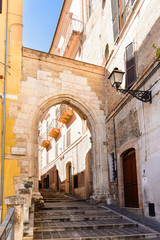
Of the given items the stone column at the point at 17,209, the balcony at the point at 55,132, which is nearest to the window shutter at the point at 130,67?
the stone column at the point at 17,209

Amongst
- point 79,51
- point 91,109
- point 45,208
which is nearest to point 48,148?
point 79,51

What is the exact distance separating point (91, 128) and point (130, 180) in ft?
10.8

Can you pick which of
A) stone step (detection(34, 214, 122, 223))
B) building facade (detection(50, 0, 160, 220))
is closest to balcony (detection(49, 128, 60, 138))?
building facade (detection(50, 0, 160, 220))

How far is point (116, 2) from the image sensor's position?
11.8 meters

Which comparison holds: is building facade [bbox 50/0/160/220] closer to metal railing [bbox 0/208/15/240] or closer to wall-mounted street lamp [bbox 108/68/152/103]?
wall-mounted street lamp [bbox 108/68/152/103]

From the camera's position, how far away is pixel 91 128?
11.9 meters

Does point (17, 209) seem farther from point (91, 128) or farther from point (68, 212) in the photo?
point (91, 128)

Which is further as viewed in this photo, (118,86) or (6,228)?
(118,86)

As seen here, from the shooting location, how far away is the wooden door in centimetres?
903

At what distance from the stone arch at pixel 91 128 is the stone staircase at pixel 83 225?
168 centimetres

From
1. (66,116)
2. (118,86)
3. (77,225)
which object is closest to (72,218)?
(77,225)

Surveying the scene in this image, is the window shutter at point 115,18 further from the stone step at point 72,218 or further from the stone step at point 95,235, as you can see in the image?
the stone step at point 95,235

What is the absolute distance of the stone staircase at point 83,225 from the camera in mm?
6402

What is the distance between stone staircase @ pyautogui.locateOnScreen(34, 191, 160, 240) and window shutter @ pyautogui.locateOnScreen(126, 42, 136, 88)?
452 centimetres
